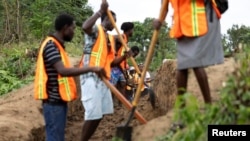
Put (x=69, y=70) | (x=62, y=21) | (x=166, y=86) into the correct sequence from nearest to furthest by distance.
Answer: (x=69, y=70) → (x=62, y=21) → (x=166, y=86)

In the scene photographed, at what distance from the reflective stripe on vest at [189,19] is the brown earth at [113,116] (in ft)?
2.45

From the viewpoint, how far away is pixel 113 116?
9148 millimetres

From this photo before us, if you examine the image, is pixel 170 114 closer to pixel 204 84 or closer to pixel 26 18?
pixel 204 84

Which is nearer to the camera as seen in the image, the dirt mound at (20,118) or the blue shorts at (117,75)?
the dirt mound at (20,118)

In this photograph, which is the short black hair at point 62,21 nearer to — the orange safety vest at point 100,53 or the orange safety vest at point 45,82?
the orange safety vest at point 45,82

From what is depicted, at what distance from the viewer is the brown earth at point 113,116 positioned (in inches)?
228

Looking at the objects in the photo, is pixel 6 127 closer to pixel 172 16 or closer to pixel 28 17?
pixel 172 16

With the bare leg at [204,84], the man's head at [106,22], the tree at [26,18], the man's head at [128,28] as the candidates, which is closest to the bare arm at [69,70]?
the bare leg at [204,84]

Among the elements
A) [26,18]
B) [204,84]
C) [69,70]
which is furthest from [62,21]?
[26,18]

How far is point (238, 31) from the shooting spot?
64.4 feet

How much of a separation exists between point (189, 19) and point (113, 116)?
13.6ft

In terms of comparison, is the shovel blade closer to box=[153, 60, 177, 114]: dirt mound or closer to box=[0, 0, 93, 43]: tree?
box=[153, 60, 177, 114]: dirt mound

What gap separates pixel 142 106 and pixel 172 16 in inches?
144

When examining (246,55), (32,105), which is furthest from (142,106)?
(246,55)
